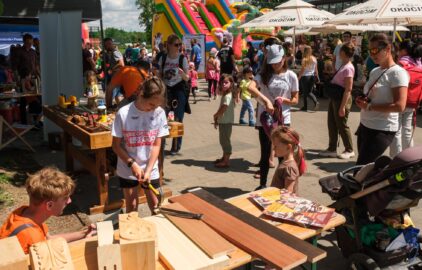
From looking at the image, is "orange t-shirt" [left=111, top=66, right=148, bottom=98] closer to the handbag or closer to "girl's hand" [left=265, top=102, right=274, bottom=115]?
"girl's hand" [left=265, top=102, right=274, bottom=115]

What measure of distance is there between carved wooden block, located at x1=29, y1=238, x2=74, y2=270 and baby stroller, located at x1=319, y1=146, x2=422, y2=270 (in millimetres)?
2135

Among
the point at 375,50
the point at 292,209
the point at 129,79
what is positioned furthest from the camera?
the point at 129,79

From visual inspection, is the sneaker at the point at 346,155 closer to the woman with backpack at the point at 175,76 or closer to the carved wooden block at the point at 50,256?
the woman with backpack at the point at 175,76

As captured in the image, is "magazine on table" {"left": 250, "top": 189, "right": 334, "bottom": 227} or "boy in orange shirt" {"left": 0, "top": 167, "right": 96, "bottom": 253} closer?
"boy in orange shirt" {"left": 0, "top": 167, "right": 96, "bottom": 253}

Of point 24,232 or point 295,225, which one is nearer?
point 24,232

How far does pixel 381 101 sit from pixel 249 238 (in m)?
2.59

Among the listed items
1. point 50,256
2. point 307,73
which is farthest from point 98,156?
point 307,73

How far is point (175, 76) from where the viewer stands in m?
6.69

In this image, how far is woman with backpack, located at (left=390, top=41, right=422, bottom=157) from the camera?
4722 mm

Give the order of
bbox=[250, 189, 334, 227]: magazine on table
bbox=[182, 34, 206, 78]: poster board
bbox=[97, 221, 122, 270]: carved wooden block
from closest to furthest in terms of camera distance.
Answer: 1. bbox=[97, 221, 122, 270]: carved wooden block
2. bbox=[250, 189, 334, 227]: magazine on table
3. bbox=[182, 34, 206, 78]: poster board

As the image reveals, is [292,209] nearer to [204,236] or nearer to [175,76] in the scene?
[204,236]

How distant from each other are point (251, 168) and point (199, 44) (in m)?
12.7

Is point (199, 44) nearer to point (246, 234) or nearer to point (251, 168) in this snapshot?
point (251, 168)

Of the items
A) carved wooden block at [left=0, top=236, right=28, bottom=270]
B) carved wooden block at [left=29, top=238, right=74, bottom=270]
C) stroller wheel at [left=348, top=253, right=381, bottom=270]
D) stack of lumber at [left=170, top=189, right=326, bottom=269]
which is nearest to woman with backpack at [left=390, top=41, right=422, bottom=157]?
stroller wheel at [left=348, top=253, right=381, bottom=270]
